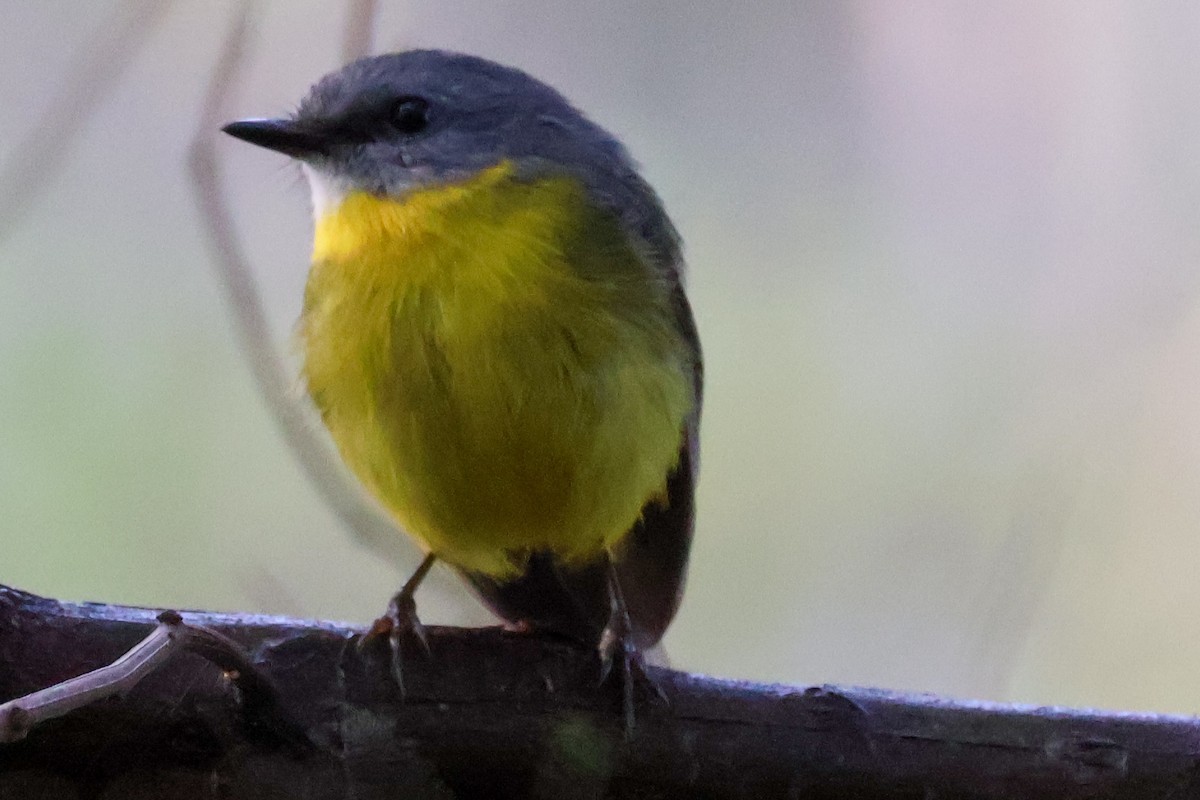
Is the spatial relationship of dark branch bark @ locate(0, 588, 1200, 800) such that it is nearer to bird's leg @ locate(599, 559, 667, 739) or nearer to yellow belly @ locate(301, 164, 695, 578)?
bird's leg @ locate(599, 559, 667, 739)

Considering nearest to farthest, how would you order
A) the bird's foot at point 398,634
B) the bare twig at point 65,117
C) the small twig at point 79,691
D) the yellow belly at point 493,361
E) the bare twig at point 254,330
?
the small twig at point 79,691, the bird's foot at point 398,634, the yellow belly at point 493,361, the bare twig at point 254,330, the bare twig at point 65,117

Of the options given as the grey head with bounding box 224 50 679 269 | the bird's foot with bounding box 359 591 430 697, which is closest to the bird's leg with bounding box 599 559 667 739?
the bird's foot with bounding box 359 591 430 697

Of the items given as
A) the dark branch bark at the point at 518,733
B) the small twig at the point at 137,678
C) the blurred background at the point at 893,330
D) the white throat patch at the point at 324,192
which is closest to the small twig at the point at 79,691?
the small twig at the point at 137,678

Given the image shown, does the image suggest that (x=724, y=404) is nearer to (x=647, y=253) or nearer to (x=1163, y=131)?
(x=647, y=253)

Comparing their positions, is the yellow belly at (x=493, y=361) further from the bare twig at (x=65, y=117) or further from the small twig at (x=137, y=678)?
the bare twig at (x=65, y=117)

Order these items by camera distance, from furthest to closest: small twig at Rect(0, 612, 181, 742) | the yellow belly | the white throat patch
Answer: the white throat patch, the yellow belly, small twig at Rect(0, 612, 181, 742)

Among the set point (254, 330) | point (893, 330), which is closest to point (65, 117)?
point (254, 330)

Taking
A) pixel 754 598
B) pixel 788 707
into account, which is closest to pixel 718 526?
pixel 754 598
